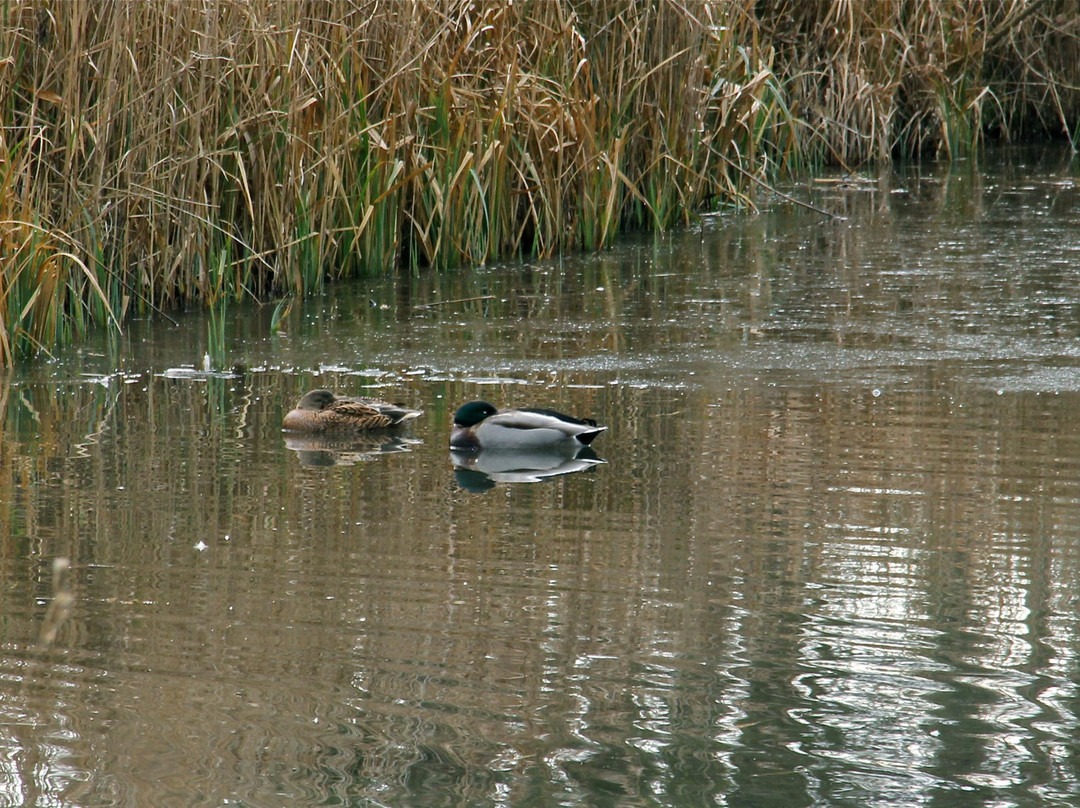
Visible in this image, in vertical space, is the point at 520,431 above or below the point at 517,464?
above

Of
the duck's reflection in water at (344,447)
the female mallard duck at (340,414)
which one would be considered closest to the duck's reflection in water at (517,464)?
the duck's reflection in water at (344,447)

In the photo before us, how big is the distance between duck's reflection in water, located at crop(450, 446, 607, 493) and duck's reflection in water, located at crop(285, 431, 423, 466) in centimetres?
41

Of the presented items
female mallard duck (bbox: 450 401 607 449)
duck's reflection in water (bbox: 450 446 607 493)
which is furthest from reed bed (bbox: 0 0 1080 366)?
duck's reflection in water (bbox: 450 446 607 493)

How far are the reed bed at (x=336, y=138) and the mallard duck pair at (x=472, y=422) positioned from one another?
178cm

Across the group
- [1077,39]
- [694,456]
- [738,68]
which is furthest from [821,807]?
[1077,39]

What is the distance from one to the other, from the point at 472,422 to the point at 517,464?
0.29m

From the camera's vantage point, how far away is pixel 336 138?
387 inches

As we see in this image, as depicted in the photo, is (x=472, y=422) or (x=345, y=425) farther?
(x=345, y=425)

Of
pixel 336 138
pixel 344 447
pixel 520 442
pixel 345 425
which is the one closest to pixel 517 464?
pixel 520 442

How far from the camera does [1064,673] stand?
13.4 feet

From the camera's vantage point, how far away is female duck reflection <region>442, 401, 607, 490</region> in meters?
6.52

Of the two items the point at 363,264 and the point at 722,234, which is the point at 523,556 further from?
the point at 722,234

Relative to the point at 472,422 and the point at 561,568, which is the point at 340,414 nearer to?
the point at 472,422

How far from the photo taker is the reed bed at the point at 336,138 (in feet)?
27.7
